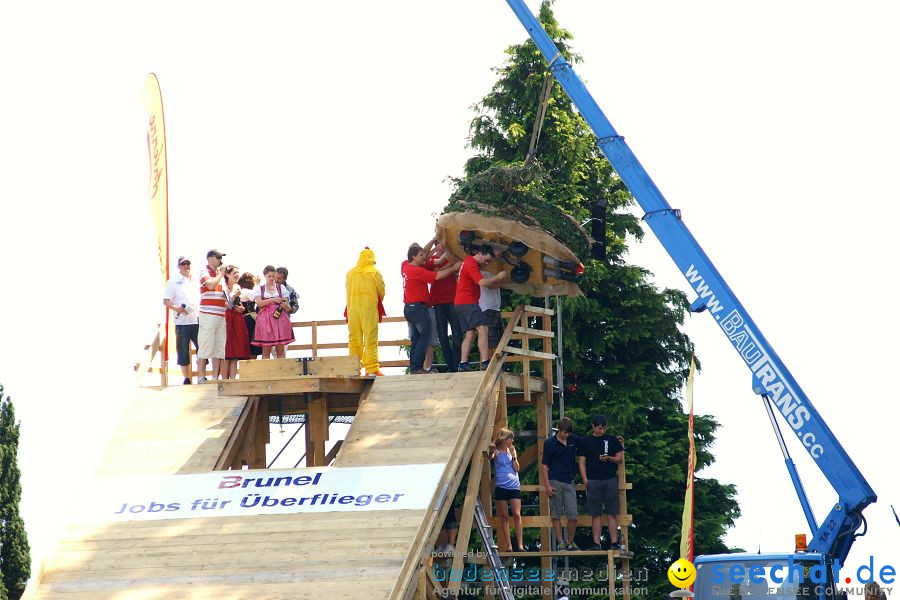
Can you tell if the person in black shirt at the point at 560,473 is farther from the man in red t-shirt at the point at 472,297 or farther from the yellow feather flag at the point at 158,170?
the yellow feather flag at the point at 158,170

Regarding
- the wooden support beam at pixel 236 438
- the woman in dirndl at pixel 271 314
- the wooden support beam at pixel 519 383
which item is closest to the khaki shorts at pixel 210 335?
the woman in dirndl at pixel 271 314

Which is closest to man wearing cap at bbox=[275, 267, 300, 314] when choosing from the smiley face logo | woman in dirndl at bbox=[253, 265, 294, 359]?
woman in dirndl at bbox=[253, 265, 294, 359]

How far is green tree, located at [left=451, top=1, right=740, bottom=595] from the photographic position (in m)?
26.6

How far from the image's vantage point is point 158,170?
22.4 metres

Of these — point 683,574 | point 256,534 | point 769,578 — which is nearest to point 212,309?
point 256,534

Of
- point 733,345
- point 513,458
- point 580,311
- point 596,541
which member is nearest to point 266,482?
point 513,458

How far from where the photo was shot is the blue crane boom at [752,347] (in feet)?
57.4

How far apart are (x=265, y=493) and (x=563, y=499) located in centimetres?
387

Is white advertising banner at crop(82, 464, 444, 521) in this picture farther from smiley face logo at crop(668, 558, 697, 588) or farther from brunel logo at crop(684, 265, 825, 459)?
brunel logo at crop(684, 265, 825, 459)

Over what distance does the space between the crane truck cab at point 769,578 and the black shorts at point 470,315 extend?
16.6 feet

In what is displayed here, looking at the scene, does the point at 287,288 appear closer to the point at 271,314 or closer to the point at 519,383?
the point at 271,314

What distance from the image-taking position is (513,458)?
1855cm

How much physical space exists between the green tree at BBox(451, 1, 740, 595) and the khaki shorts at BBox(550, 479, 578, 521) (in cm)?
753

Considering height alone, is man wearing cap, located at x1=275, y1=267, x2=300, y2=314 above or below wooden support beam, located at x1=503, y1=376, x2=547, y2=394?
above
